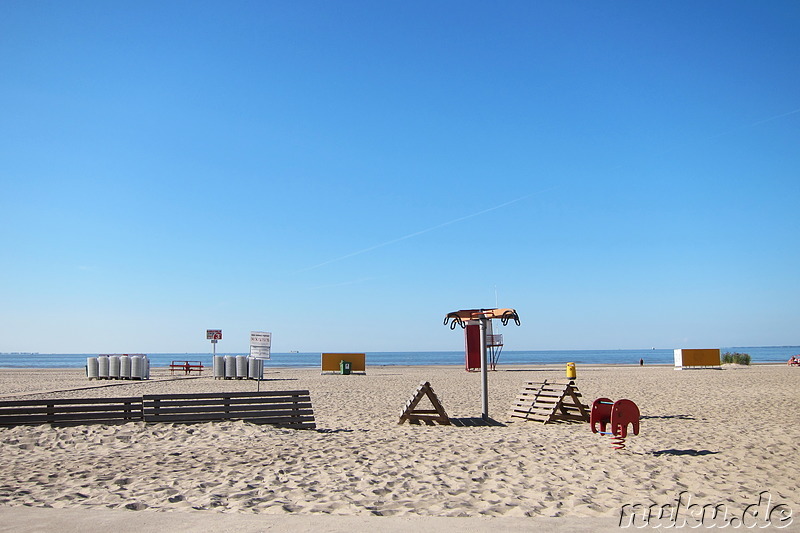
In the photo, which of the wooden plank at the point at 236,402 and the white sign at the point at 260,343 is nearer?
the wooden plank at the point at 236,402

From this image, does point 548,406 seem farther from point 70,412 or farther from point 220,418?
point 70,412

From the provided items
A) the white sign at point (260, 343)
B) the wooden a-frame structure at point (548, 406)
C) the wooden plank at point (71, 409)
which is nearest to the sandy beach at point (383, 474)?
the wooden a-frame structure at point (548, 406)

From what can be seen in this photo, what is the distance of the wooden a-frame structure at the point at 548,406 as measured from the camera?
1231cm

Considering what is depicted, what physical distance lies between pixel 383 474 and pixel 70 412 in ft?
23.0

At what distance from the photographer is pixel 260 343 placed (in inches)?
712

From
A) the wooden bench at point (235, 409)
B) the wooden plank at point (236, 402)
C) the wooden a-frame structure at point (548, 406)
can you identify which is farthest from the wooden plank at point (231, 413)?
the wooden a-frame structure at point (548, 406)

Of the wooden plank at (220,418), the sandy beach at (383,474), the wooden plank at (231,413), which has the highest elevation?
the wooden plank at (231,413)

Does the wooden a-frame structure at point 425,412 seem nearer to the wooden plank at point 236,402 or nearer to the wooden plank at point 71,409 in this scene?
the wooden plank at point 236,402

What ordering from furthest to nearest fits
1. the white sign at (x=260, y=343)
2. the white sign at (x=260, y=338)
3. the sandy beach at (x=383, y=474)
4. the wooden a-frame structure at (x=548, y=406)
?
1. the white sign at (x=260, y=338)
2. the white sign at (x=260, y=343)
3. the wooden a-frame structure at (x=548, y=406)
4. the sandy beach at (x=383, y=474)

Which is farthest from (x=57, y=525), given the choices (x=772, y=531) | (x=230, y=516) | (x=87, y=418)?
(x=87, y=418)

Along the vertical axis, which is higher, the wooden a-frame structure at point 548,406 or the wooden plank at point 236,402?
the wooden plank at point 236,402

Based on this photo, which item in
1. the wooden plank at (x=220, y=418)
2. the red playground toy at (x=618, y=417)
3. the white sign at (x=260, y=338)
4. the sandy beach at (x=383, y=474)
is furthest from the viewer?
the white sign at (x=260, y=338)

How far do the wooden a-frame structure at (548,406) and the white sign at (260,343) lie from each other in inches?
314

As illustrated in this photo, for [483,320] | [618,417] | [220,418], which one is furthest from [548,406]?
[220,418]
